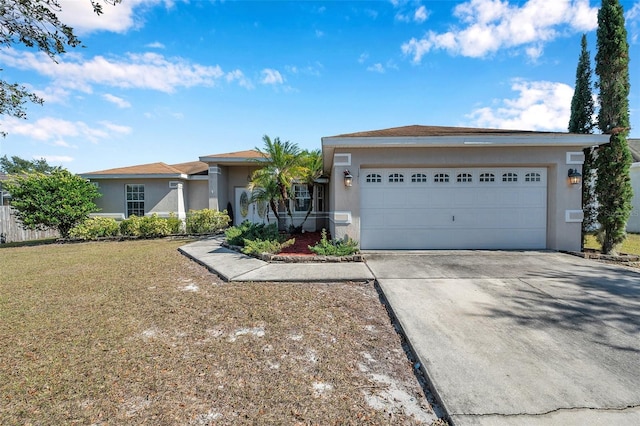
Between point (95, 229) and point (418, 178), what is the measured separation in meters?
12.8

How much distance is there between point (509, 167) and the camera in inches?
300

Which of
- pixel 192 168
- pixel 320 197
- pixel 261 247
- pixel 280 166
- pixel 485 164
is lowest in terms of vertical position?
pixel 261 247

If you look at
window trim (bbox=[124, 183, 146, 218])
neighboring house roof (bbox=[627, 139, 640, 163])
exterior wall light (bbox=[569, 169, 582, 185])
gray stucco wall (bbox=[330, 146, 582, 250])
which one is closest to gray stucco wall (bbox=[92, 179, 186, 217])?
window trim (bbox=[124, 183, 146, 218])

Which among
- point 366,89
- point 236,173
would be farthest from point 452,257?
point 236,173

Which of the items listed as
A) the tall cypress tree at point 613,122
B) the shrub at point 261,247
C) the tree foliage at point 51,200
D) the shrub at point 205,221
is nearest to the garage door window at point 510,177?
the tall cypress tree at point 613,122

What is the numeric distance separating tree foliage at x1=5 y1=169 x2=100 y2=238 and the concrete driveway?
1278 centimetres

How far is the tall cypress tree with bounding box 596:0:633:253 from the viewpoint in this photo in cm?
711

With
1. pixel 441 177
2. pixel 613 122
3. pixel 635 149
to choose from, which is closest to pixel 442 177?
pixel 441 177

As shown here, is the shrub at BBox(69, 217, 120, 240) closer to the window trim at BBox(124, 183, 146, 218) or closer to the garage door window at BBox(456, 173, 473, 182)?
the window trim at BBox(124, 183, 146, 218)

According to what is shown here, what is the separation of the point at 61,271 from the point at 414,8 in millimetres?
11729

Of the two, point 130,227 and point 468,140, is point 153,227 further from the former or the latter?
point 468,140

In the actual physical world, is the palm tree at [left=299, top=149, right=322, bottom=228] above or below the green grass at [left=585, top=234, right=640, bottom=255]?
above

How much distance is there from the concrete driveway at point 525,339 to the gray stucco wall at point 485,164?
6.19 feet

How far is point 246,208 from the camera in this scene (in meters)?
13.9
